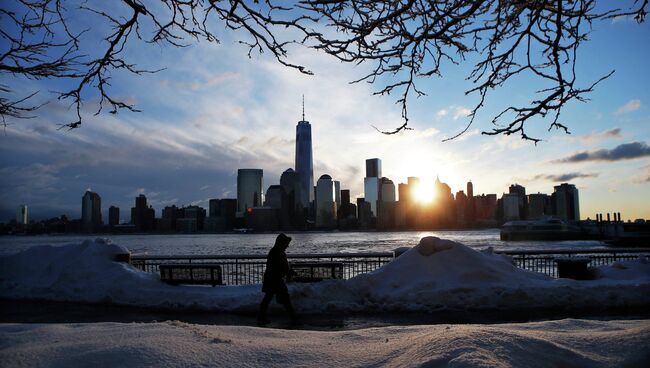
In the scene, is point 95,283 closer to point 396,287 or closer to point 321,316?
point 321,316

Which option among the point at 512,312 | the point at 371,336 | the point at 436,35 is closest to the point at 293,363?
the point at 371,336

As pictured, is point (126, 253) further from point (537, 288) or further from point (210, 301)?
point (537, 288)

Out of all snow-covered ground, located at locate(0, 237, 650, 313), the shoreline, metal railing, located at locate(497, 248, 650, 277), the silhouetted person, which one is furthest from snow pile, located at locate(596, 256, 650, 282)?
the silhouetted person

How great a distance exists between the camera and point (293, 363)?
13.3 ft

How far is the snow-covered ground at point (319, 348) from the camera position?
12.6ft

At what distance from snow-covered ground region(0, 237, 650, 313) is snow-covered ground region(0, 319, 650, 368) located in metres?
7.78

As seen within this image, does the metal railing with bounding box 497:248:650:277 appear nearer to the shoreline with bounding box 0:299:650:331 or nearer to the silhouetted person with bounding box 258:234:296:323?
the shoreline with bounding box 0:299:650:331

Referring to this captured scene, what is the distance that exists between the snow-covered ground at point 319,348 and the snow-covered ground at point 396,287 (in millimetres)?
7784

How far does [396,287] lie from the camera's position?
13758 millimetres

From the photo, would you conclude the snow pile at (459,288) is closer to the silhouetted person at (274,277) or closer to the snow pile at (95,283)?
the silhouetted person at (274,277)

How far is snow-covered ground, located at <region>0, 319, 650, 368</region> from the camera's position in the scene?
12.6 ft

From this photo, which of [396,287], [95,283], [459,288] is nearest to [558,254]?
[459,288]

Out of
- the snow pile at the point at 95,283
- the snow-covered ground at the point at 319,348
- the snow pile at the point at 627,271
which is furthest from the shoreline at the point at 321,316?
the snow-covered ground at the point at 319,348

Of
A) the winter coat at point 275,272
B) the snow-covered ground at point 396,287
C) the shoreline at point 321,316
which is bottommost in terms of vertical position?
the shoreline at point 321,316
